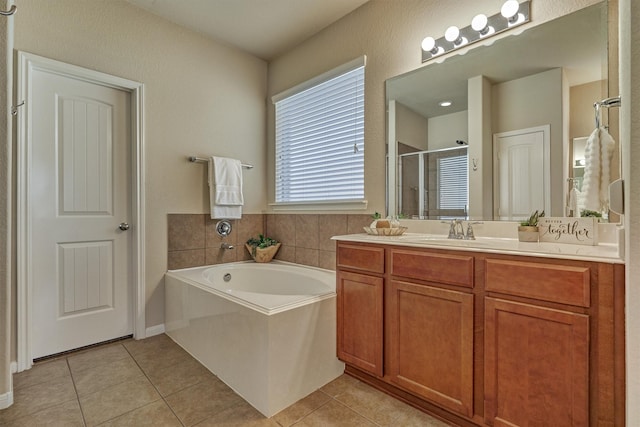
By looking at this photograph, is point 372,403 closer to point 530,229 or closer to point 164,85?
point 530,229

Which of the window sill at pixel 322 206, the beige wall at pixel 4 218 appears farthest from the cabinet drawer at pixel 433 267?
the beige wall at pixel 4 218

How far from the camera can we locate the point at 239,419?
A: 61.0 inches

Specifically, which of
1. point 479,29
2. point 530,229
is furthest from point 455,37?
point 530,229

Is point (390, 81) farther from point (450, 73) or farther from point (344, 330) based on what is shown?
point (344, 330)

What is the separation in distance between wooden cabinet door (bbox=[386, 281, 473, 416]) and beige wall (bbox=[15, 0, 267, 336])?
1.97 meters

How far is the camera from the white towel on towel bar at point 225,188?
279 centimetres

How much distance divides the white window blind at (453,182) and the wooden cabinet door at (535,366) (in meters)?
0.77

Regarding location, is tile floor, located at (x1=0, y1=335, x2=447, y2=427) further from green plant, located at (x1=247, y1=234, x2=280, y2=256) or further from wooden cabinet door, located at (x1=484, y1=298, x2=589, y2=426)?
green plant, located at (x1=247, y1=234, x2=280, y2=256)

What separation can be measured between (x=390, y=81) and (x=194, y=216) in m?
1.96

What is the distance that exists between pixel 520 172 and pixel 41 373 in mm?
3090

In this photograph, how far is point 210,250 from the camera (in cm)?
288

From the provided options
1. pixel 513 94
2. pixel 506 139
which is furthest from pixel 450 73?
pixel 506 139

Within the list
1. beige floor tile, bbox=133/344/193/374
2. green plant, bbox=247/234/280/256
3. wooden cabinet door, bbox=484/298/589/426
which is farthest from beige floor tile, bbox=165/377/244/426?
green plant, bbox=247/234/280/256

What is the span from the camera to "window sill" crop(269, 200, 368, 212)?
8.16ft
